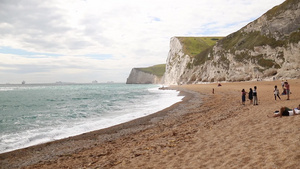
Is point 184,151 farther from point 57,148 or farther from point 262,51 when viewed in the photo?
point 262,51

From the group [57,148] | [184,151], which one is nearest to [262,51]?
[184,151]

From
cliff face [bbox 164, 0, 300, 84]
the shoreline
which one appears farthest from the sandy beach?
cliff face [bbox 164, 0, 300, 84]

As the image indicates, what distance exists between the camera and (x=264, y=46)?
5188cm

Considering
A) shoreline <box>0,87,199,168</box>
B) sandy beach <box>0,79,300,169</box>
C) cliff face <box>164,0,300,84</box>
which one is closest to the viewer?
sandy beach <box>0,79,300,169</box>

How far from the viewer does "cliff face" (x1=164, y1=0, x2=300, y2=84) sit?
4450 centimetres

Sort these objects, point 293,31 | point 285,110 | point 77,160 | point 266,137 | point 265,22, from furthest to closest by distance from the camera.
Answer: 1. point 265,22
2. point 293,31
3. point 285,110
4. point 77,160
5. point 266,137

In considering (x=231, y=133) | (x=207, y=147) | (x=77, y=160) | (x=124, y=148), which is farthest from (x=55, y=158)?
(x=231, y=133)

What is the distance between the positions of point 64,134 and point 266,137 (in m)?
11.5

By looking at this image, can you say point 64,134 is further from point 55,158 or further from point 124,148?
point 124,148

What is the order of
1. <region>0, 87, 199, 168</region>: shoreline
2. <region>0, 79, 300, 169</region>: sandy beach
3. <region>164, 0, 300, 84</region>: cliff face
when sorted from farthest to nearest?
1. <region>164, 0, 300, 84</region>: cliff face
2. <region>0, 87, 199, 168</region>: shoreline
3. <region>0, 79, 300, 169</region>: sandy beach

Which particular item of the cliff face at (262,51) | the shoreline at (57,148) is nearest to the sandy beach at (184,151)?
the shoreline at (57,148)

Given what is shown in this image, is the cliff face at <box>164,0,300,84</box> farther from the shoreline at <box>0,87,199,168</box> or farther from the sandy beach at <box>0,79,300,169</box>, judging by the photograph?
the shoreline at <box>0,87,199,168</box>

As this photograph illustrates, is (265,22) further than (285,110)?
Yes

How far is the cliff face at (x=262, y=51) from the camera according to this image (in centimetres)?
4450
